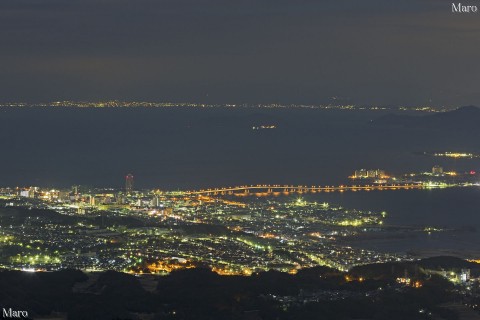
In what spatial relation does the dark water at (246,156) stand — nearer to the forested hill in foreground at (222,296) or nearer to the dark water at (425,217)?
the dark water at (425,217)

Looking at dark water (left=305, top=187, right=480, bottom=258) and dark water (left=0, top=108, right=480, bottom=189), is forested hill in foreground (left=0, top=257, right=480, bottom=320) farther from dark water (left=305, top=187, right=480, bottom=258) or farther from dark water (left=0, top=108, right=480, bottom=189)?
dark water (left=0, top=108, right=480, bottom=189)

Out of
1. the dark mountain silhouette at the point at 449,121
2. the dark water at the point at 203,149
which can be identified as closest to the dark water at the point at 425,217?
the dark water at the point at 203,149

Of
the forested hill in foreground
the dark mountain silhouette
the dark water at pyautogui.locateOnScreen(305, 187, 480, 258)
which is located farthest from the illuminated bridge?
the dark mountain silhouette

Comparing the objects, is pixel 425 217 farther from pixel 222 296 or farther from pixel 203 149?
pixel 203 149

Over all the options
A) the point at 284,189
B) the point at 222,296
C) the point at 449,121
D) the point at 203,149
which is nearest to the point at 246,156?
the point at 203,149

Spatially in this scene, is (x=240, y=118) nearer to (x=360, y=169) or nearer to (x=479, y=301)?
(x=360, y=169)

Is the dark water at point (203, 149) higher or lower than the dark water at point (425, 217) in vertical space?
higher
